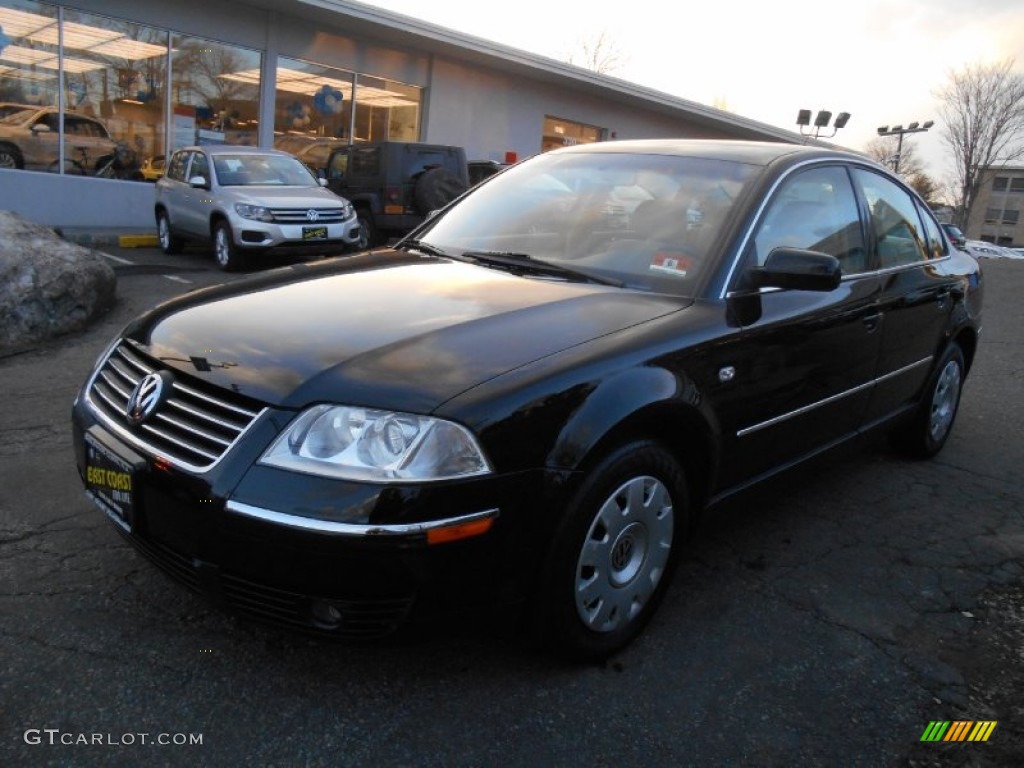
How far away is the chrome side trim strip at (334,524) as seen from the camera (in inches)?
81.2

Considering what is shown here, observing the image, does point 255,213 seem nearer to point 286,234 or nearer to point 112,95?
point 286,234

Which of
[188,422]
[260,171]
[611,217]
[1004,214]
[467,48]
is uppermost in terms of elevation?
[1004,214]

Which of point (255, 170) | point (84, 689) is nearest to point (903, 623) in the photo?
point (84, 689)

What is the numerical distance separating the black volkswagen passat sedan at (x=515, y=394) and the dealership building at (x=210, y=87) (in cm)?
1196

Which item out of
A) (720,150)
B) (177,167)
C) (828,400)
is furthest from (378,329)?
(177,167)

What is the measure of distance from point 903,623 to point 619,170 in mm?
2192

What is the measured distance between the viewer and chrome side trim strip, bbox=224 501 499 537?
6.77 feet

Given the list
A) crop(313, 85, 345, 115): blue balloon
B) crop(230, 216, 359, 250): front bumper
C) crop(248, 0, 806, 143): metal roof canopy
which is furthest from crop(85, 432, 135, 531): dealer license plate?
crop(313, 85, 345, 115): blue balloon

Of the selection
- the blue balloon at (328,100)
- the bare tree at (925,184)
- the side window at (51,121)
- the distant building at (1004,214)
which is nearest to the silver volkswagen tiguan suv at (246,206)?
the side window at (51,121)

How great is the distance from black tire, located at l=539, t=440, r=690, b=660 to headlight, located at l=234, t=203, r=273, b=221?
8989 mm

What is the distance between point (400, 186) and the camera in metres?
13.2

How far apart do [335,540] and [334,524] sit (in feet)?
0.13

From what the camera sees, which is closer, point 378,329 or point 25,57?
point 378,329

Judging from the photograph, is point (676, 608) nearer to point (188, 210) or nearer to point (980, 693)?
point (980, 693)
